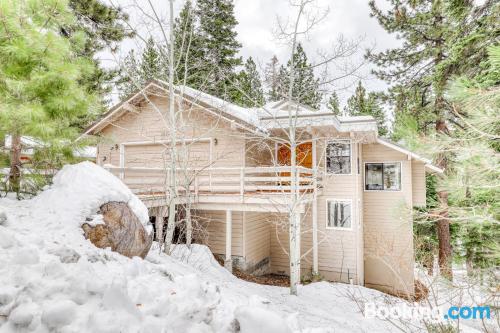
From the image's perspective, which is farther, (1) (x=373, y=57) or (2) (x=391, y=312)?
(1) (x=373, y=57)

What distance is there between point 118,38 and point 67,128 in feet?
25.7

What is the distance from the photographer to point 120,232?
4.68 meters

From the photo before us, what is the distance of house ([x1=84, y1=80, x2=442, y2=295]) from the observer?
11094 mm

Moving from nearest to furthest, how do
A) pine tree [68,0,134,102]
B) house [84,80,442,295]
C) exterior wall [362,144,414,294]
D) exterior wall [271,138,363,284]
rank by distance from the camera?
pine tree [68,0,134,102] < house [84,80,442,295] < exterior wall [271,138,363,284] < exterior wall [362,144,414,294]

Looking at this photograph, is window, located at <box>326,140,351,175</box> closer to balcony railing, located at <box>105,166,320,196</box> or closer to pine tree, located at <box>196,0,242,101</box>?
balcony railing, located at <box>105,166,320,196</box>

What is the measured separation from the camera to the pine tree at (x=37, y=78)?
15.2 feet

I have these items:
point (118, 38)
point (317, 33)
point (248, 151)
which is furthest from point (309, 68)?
point (118, 38)

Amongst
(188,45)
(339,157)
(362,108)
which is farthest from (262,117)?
(362,108)

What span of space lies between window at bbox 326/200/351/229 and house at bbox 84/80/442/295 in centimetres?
4

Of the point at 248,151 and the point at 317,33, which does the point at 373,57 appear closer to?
the point at 317,33

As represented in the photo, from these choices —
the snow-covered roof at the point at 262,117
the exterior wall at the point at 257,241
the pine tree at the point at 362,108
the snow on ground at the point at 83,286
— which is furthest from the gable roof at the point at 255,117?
the pine tree at the point at 362,108

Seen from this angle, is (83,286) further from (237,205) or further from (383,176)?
(383,176)

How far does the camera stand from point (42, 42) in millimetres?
4898

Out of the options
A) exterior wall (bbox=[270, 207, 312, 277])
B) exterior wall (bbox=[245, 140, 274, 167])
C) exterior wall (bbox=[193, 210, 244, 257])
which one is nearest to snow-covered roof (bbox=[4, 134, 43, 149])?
exterior wall (bbox=[193, 210, 244, 257])
